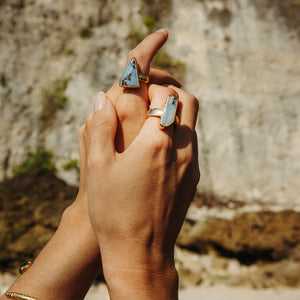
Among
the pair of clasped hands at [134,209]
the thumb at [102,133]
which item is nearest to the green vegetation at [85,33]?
the thumb at [102,133]

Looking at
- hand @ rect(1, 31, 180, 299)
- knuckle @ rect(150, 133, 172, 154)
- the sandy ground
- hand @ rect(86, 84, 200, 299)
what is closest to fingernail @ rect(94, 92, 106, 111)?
hand @ rect(1, 31, 180, 299)

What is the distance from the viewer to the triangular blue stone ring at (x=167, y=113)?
50.4 inches

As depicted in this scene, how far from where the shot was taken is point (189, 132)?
1430 mm

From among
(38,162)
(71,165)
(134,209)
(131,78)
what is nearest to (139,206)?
(134,209)

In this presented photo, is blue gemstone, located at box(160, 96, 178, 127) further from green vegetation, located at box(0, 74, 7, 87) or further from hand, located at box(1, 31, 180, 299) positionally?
green vegetation, located at box(0, 74, 7, 87)

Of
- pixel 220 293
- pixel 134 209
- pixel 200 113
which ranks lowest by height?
pixel 220 293

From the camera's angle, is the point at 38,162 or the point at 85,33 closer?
the point at 38,162

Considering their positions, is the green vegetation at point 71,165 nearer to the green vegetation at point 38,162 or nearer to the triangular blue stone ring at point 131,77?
the green vegetation at point 38,162

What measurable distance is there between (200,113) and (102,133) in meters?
3.82

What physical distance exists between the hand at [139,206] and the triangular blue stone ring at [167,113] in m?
0.03

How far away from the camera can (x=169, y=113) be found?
4.33 ft

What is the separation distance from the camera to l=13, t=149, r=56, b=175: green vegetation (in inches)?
174

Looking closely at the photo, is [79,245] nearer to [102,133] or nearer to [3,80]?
[102,133]

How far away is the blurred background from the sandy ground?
0.27ft
